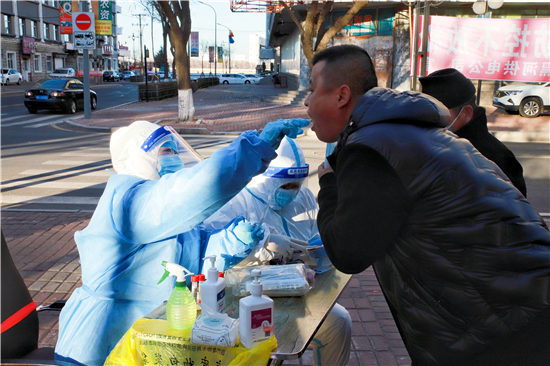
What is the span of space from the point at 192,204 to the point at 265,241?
639 millimetres

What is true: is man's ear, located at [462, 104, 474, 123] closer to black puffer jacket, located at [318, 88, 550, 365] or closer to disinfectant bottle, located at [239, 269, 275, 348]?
black puffer jacket, located at [318, 88, 550, 365]

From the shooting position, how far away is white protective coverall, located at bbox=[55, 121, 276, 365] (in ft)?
6.57

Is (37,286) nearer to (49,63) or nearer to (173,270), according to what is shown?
(173,270)

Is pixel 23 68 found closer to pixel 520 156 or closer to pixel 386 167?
pixel 520 156

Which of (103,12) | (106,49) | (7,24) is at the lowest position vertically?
(103,12)

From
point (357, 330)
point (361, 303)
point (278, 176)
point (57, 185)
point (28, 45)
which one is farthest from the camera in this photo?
point (28, 45)

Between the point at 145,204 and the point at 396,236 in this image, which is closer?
the point at 396,236

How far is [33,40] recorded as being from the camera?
51.2 metres

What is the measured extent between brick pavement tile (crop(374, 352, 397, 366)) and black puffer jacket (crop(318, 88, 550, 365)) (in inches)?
70.6

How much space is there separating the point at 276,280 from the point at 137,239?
67 centimetres

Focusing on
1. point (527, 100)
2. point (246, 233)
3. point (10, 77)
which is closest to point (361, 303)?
point (246, 233)

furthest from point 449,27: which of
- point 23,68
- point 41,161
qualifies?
point 23,68

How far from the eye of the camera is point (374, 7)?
22156mm

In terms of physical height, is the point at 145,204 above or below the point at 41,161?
above
